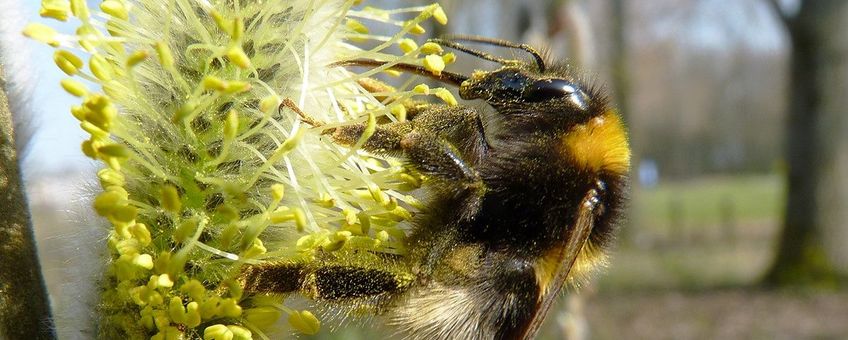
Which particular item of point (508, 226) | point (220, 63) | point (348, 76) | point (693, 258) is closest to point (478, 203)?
point (508, 226)

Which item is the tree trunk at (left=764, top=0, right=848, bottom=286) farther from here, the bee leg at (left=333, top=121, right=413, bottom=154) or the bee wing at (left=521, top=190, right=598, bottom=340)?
the bee leg at (left=333, top=121, right=413, bottom=154)

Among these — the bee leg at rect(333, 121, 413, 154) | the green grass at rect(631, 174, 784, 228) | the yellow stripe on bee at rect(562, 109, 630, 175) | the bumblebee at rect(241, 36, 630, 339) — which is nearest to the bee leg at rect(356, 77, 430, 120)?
the bumblebee at rect(241, 36, 630, 339)

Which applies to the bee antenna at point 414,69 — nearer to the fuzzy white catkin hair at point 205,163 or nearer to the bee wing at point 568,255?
the fuzzy white catkin hair at point 205,163

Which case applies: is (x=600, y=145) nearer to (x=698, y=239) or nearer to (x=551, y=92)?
(x=551, y=92)

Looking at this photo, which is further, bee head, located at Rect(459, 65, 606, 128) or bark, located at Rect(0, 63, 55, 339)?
bee head, located at Rect(459, 65, 606, 128)

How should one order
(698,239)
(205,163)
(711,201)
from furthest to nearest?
(711,201) < (698,239) < (205,163)

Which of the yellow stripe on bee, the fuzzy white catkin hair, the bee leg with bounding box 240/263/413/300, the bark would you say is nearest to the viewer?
the bark

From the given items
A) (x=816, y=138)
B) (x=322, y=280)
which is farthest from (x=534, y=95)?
(x=816, y=138)
